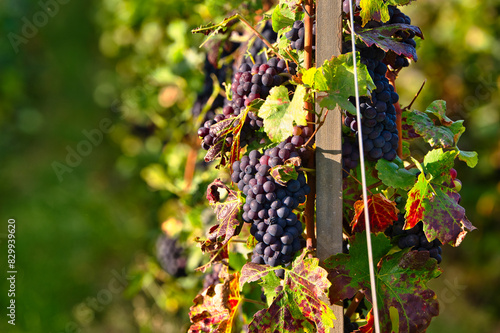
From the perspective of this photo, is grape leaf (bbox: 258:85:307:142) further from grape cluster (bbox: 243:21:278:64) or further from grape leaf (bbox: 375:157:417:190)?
grape cluster (bbox: 243:21:278:64)

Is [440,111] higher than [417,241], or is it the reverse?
[440,111]

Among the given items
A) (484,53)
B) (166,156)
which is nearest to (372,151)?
(166,156)

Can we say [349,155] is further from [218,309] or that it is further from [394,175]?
[218,309]

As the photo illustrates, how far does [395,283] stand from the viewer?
3.35ft

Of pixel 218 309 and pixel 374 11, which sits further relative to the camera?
pixel 218 309

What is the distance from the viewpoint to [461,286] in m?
3.49

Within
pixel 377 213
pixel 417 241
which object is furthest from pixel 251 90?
pixel 417 241

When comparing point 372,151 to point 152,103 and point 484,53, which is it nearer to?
point 152,103

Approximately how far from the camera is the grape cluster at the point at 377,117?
1.04 m

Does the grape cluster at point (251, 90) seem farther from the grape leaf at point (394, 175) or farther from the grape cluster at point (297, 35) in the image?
the grape leaf at point (394, 175)

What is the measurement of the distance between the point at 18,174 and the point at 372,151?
14.5ft

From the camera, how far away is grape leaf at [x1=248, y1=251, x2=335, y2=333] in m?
0.97

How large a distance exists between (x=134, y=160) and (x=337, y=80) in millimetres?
2401

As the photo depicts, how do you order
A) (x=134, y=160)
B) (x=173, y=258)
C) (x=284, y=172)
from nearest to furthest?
(x=284, y=172) → (x=173, y=258) → (x=134, y=160)
